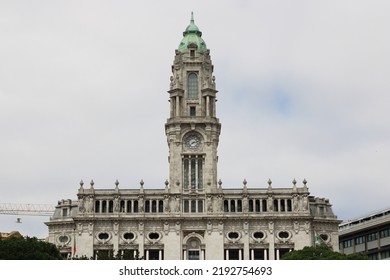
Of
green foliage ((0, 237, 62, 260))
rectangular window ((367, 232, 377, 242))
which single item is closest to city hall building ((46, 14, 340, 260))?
rectangular window ((367, 232, 377, 242))

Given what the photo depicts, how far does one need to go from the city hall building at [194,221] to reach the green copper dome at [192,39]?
78.9ft

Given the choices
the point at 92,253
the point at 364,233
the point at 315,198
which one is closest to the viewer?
the point at 92,253

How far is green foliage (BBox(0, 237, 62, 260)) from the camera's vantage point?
90875 mm

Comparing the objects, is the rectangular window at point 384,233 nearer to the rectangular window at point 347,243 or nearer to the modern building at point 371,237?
the modern building at point 371,237

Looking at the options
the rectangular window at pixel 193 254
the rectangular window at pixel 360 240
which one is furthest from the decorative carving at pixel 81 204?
the rectangular window at pixel 360 240

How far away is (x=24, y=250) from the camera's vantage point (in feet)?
Result: 308

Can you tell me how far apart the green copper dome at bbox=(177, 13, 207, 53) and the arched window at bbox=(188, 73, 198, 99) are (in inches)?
234

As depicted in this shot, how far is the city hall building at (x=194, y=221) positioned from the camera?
129 meters

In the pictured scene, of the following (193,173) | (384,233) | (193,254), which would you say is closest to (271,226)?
(193,254)

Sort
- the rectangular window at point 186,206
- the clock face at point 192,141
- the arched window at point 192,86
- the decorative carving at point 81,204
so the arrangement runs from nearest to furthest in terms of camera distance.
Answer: the decorative carving at point 81,204 < the rectangular window at point 186,206 < the clock face at point 192,141 < the arched window at point 192,86
